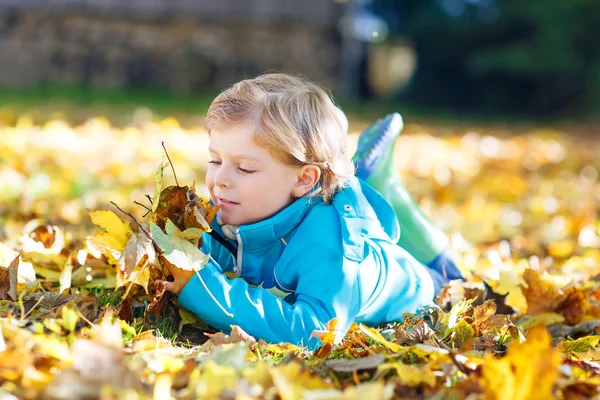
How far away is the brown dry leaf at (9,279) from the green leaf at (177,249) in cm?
42

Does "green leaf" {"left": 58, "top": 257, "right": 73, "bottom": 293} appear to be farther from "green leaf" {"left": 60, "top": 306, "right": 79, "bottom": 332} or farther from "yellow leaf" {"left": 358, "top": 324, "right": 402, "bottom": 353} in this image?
"yellow leaf" {"left": 358, "top": 324, "right": 402, "bottom": 353}

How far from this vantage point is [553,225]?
3818 millimetres

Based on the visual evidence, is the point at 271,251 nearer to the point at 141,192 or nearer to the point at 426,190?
the point at 141,192

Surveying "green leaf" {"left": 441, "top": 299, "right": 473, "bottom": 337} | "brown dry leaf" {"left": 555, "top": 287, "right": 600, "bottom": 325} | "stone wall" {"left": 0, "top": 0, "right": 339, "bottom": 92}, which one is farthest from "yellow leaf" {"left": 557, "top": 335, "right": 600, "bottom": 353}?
"stone wall" {"left": 0, "top": 0, "right": 339, "bottom": 92}

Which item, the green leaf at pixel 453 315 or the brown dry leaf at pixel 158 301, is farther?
the green leaf at pixel 453 315

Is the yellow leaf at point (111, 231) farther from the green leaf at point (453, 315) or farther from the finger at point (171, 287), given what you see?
the green leaf at point (453, 315)

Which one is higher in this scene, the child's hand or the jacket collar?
the jacket collar

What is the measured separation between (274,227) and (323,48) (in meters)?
9.91

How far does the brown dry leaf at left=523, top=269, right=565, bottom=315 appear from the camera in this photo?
245 centimetres

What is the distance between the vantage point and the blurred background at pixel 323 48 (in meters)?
10.7

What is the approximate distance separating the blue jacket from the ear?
29mm

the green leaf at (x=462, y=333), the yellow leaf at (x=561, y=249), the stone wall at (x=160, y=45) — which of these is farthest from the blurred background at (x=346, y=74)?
the green leaf at (x=462, y=333)

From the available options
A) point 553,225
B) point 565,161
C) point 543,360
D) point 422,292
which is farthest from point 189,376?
point 565,161

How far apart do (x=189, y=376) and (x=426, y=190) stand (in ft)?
10.9
